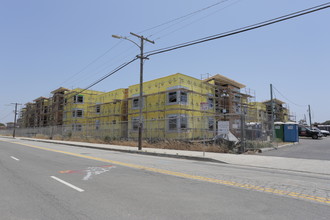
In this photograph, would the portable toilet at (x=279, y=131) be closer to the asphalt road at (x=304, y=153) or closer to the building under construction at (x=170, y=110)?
the building under construction at (x=170, y=110)

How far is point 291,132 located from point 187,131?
1132cm

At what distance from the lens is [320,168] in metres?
9.77

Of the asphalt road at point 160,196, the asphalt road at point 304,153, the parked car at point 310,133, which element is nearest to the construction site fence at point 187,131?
the asphalt road at point 304,153

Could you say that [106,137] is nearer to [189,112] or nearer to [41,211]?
[189,112]

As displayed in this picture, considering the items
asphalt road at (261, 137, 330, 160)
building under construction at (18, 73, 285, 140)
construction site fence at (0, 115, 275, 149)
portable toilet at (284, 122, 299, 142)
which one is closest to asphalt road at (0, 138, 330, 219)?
A: asphalt road at (261, 137, 330, 160)

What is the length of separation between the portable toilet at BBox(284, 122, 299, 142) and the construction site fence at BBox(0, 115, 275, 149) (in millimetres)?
3138

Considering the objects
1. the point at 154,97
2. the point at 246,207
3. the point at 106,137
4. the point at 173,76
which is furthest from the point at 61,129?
the point at 246,207

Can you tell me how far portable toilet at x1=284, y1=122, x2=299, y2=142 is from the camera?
974 inches

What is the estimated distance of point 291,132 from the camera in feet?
82.1

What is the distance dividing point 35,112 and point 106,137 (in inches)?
1755

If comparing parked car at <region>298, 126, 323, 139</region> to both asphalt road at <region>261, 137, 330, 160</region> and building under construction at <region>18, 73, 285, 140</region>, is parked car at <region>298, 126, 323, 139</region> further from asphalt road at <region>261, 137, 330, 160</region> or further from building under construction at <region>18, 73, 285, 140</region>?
asphalt road at <region>261, 137, 330, 160</region>

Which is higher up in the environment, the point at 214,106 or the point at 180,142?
the point at 214,106

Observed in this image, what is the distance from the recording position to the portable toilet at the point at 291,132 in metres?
24.7

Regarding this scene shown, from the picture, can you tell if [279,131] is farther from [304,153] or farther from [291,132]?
[304,153]
